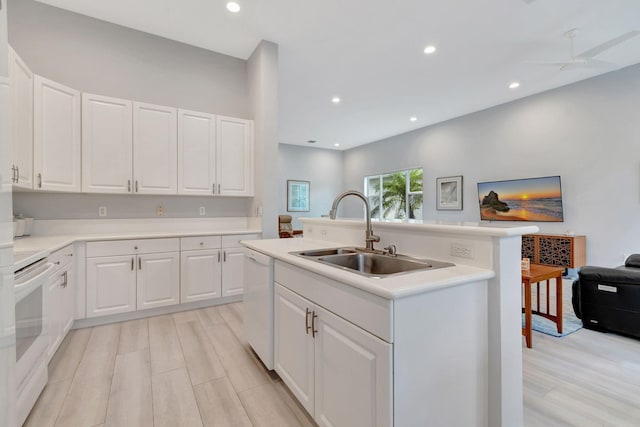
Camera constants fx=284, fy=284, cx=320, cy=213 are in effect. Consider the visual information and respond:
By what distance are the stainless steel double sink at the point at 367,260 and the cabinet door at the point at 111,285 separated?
6.81 ft

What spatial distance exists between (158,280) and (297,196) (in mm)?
5801

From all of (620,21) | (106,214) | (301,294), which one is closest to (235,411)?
(301,294)

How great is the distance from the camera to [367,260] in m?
1.77

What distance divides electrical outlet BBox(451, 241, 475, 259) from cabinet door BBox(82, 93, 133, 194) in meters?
3.25

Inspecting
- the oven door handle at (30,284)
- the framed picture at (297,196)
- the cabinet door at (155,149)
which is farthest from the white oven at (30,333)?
the framed picture at (297,196)

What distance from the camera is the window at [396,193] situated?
23.6ft

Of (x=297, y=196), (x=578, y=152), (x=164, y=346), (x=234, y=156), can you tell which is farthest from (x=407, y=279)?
(x=297, y=196)

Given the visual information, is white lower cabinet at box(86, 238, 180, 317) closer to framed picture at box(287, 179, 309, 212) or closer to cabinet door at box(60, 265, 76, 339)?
cabinet door at box(60, 265, 76, 339)

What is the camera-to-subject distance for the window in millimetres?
7184

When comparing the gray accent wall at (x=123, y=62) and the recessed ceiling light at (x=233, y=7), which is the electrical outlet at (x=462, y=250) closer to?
the recessed ceiling light at (x=233, y=7)

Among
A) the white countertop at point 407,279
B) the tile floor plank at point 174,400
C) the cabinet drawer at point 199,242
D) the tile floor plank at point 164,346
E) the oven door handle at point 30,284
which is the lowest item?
the tile floor plank at point 174,400

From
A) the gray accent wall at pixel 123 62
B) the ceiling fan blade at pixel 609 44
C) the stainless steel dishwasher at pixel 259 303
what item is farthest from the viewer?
the gray accent wall at pixel 123 62

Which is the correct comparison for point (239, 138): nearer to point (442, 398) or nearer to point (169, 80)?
point (169, 80)

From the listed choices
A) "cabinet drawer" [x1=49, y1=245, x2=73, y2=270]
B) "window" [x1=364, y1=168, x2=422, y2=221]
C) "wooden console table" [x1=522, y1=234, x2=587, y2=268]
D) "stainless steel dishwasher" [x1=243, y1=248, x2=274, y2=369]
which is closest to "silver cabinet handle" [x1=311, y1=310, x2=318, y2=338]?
"stainless steel dishwasher" [x1=243, y1=248, x2=274, y2=369]
